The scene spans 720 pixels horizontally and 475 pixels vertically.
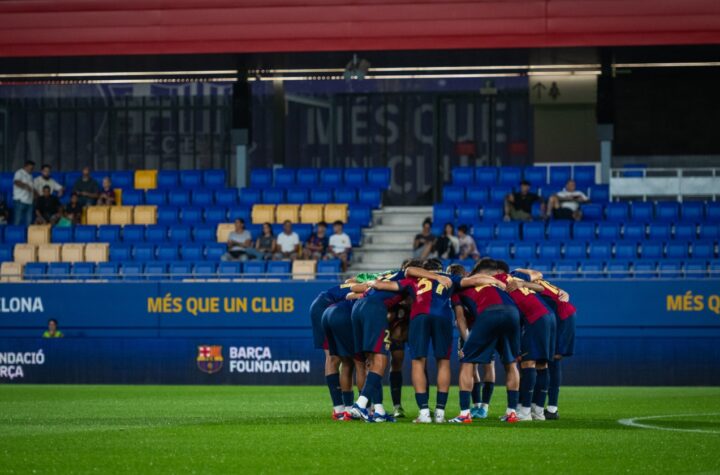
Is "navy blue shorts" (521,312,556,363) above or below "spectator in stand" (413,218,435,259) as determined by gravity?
below

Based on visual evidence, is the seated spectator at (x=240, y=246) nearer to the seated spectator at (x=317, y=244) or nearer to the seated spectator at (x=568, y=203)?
the seated spectator at (x=317, y=244)

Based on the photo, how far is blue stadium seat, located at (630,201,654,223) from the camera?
27297mm

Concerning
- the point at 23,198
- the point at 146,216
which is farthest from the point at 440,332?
the point at 23,198

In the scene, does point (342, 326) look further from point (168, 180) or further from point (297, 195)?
point (168, 180)

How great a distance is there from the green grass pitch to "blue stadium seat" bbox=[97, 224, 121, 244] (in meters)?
10.9

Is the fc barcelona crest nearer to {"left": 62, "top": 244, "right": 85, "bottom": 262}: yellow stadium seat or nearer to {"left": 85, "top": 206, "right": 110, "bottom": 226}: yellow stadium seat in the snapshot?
{"left": 62, "top": 244, "right": 85, "bottom": 262}: yellow stadium seat

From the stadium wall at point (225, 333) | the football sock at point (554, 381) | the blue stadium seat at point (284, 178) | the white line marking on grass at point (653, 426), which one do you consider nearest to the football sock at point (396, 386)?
the football sock at point (554, 381)

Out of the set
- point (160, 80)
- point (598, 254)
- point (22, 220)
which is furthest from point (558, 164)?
point (22, 220)

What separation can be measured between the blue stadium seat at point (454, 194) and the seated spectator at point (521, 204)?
145cm

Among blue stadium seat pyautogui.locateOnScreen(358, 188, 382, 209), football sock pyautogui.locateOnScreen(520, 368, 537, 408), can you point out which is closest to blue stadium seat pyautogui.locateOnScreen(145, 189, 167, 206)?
blue stadium seat pyautogui.locateOnScreen(358, 188, 382, 209)

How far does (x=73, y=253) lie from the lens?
28141mm

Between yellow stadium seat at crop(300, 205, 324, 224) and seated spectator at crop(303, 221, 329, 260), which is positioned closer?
seated spectator at crop(303, 221, 329, 260)

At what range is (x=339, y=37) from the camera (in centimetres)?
2836

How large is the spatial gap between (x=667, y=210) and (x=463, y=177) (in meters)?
4.58
